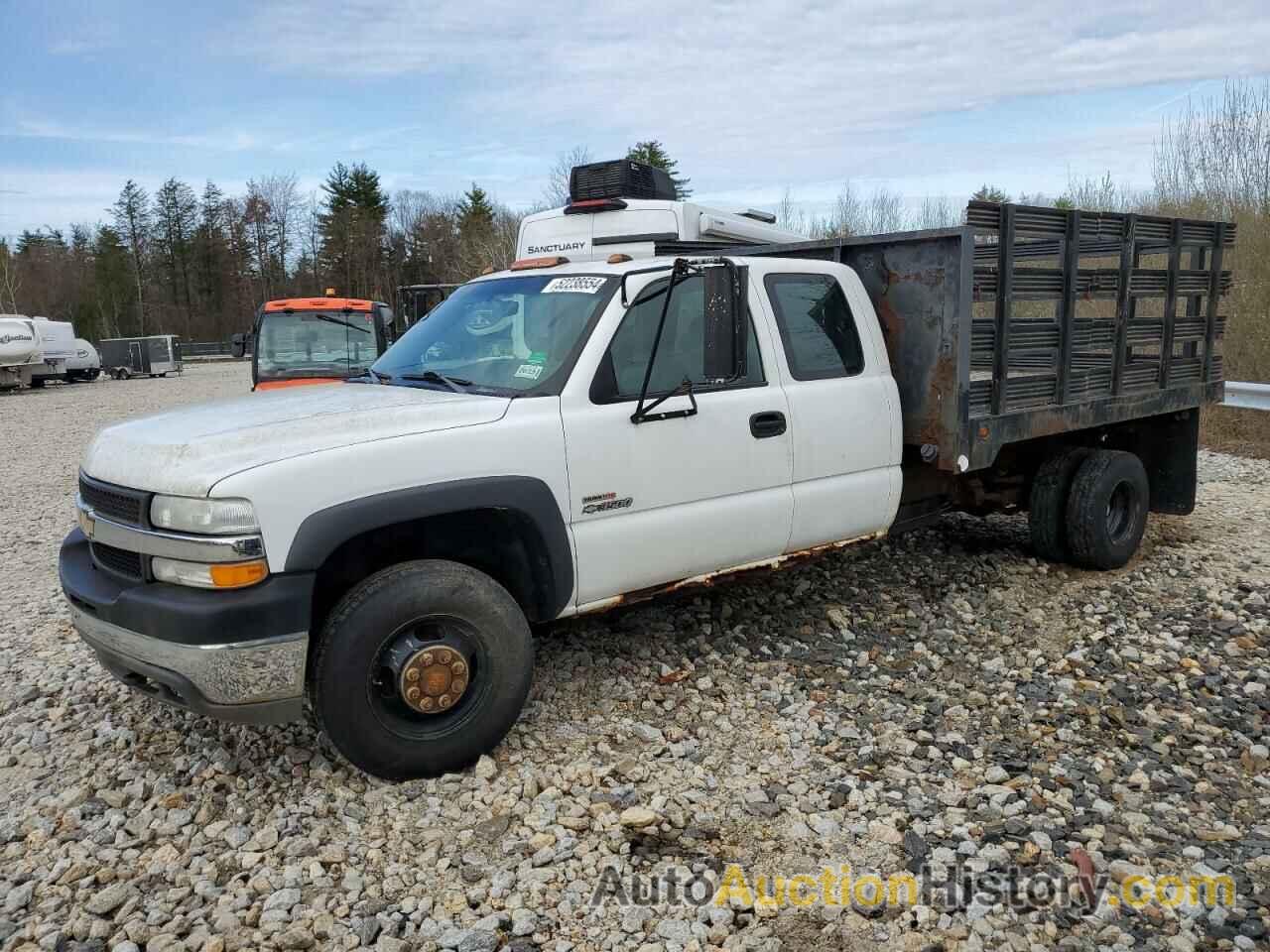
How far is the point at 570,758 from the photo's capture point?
394 cm

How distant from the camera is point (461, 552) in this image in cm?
388

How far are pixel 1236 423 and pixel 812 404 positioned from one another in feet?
30.0

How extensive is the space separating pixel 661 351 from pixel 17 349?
28103mm

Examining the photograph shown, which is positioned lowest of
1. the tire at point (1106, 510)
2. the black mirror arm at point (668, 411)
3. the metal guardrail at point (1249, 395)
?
the tire at point (1106, 510)

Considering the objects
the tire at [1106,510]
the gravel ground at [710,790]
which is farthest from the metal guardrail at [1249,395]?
the gravel ground at [710,790]

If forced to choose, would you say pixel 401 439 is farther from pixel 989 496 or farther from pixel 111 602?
pixel 989 496

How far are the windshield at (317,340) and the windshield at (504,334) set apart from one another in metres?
7.37

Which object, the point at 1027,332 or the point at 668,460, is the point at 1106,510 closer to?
the point at 1027,332

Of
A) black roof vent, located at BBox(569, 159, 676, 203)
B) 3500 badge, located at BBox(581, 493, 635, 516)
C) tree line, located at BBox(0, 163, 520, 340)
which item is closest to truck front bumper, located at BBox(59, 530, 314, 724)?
3500 badge, located at BBox(581, 493, 635, 516)

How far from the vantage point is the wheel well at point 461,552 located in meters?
3.65

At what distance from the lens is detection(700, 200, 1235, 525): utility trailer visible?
5008mm

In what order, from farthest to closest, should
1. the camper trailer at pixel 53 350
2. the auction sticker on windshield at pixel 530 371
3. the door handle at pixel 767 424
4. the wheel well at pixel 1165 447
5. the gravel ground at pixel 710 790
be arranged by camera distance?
1. the camper trailer at pixel 53 350
2. the wheel well at pixel 1165 447
3. the door handle at pixel 767 424
4. the auction sticker on windshield at pixel 530 371
5. the gravel ground at pixel 710 790

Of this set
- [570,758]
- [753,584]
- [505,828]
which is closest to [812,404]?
[753,584]

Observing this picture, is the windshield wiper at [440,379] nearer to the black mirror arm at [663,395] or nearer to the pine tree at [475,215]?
the black mirror arm at [663,395]
